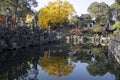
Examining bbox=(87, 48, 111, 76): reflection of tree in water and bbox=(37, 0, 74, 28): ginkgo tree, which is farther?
bbox=(37, 0, 74, 28): ginkgo tree

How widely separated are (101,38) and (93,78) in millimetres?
62584

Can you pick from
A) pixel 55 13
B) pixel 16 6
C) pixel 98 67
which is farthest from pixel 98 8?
pixel 98 67

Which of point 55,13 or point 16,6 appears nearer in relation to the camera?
point 16,6

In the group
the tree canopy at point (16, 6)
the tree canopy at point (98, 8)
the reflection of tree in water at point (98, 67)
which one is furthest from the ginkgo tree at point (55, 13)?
the reflection of tree in water at point (98, 67)

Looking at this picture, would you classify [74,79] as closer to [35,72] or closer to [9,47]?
[35,72]

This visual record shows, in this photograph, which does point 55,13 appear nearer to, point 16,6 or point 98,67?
point 16,6

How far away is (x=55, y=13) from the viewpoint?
→ 309ft

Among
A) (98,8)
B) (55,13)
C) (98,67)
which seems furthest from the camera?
(98,8)

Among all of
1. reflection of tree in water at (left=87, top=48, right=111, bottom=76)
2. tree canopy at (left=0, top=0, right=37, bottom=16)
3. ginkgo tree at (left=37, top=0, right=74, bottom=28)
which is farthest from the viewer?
ginkgo tree at (left=37, top=0, right=74, bottom=28)

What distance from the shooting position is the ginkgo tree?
93.8 metres

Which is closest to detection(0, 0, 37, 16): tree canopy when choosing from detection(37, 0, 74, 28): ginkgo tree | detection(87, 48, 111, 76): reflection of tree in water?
detection(37, 0, 74, 28): ginkgo tree

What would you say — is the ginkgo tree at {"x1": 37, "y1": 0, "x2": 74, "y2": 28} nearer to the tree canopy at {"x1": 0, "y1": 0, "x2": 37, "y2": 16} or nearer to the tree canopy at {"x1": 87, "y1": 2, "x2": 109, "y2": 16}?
the tree canopy at {"x1": 0, "y1": 0, "x2": 37, "y2": 16}

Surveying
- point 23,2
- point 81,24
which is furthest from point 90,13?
point 23,2

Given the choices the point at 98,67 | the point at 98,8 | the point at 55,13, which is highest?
the point at 98,8
